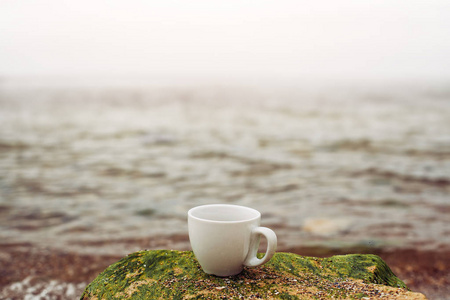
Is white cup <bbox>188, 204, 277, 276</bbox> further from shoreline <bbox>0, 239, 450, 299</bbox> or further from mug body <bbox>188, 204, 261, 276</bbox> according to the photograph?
shoreline <bbox>0, 239, 450, 299</bbox>

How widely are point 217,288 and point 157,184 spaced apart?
5.92 metres

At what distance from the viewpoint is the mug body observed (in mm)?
1358

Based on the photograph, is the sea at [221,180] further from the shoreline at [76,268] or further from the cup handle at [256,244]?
the cup handle at [256,244]

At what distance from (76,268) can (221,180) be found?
4319mm

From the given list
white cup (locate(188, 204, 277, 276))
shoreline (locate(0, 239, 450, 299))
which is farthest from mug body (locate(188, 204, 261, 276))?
shoreline (locate(0, 239, 450, 299))

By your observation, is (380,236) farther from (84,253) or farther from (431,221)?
(84,253)

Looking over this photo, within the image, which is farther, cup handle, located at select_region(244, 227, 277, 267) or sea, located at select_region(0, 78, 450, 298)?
sea, located at select_region(0, 78, 450, 298)

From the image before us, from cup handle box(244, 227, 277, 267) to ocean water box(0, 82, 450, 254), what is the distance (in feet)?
9.21

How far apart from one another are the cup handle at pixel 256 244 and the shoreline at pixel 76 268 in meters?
2.05

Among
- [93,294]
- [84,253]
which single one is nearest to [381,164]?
[84,253]

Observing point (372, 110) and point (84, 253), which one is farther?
point (372, 110)

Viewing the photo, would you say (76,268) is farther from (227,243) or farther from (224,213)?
(227,243)

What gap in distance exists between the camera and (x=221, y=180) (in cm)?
759

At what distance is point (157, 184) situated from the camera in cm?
716
